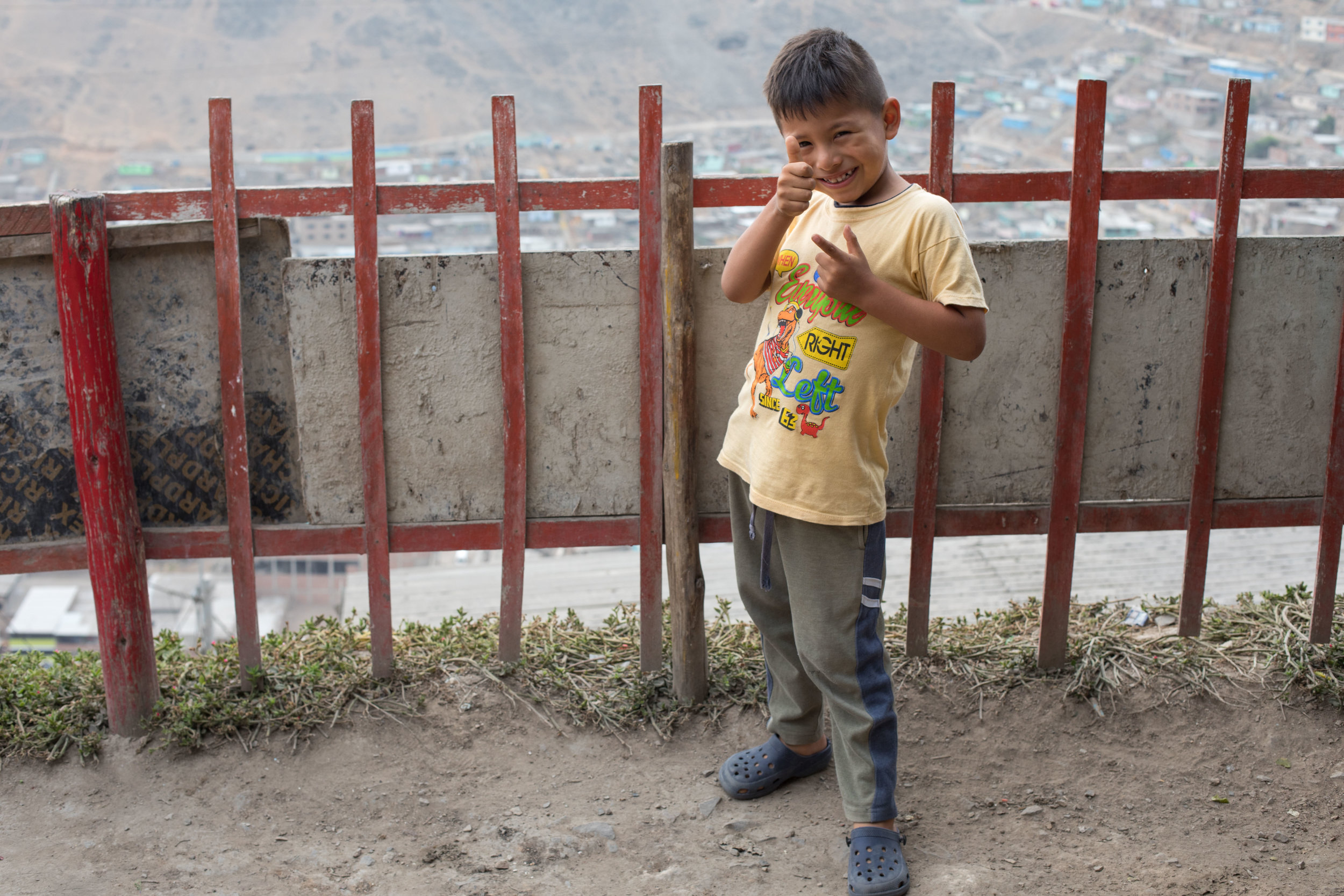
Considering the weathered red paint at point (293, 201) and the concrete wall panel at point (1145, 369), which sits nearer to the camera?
the weathered red paint at point (293, 201)

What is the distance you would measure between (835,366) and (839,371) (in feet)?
0.05

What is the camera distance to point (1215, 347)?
288 centimetres

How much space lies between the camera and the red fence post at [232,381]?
2.64 meters

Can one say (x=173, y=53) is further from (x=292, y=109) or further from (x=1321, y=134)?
(x=1321, y=134)

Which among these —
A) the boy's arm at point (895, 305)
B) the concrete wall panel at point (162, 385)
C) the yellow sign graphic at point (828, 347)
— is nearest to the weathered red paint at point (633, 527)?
the concrete wall panel at point (162, 385)

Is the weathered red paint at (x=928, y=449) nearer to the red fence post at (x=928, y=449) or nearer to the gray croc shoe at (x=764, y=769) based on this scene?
the red fence post at (x=928, y=449)

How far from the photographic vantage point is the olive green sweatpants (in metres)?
2.20

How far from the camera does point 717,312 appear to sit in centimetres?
287

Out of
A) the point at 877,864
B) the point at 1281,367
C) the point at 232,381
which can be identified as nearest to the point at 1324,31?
the point at 1281,367

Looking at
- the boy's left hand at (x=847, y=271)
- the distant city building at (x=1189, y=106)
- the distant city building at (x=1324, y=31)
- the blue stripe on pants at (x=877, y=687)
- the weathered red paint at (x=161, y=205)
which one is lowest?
the blue stripe on pants at (x=877, y=687)

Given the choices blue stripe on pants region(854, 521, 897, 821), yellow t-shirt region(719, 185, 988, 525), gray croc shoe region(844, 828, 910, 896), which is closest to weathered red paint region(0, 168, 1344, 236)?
yellow t-shirt region(719, 185, 988, 525)

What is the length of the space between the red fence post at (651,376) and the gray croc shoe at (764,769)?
52 cm

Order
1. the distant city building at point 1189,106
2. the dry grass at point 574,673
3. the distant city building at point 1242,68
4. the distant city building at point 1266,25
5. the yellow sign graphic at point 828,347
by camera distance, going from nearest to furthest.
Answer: the yellow sign graphic at point 828,347 < the dry grass at point 574,673 < the distant city building at point 1189,106 < the distant city building at point 1242,68 < the distant city building at point 1266,25

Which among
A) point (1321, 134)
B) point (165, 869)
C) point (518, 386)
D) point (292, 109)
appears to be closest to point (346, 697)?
point (165, 869)
